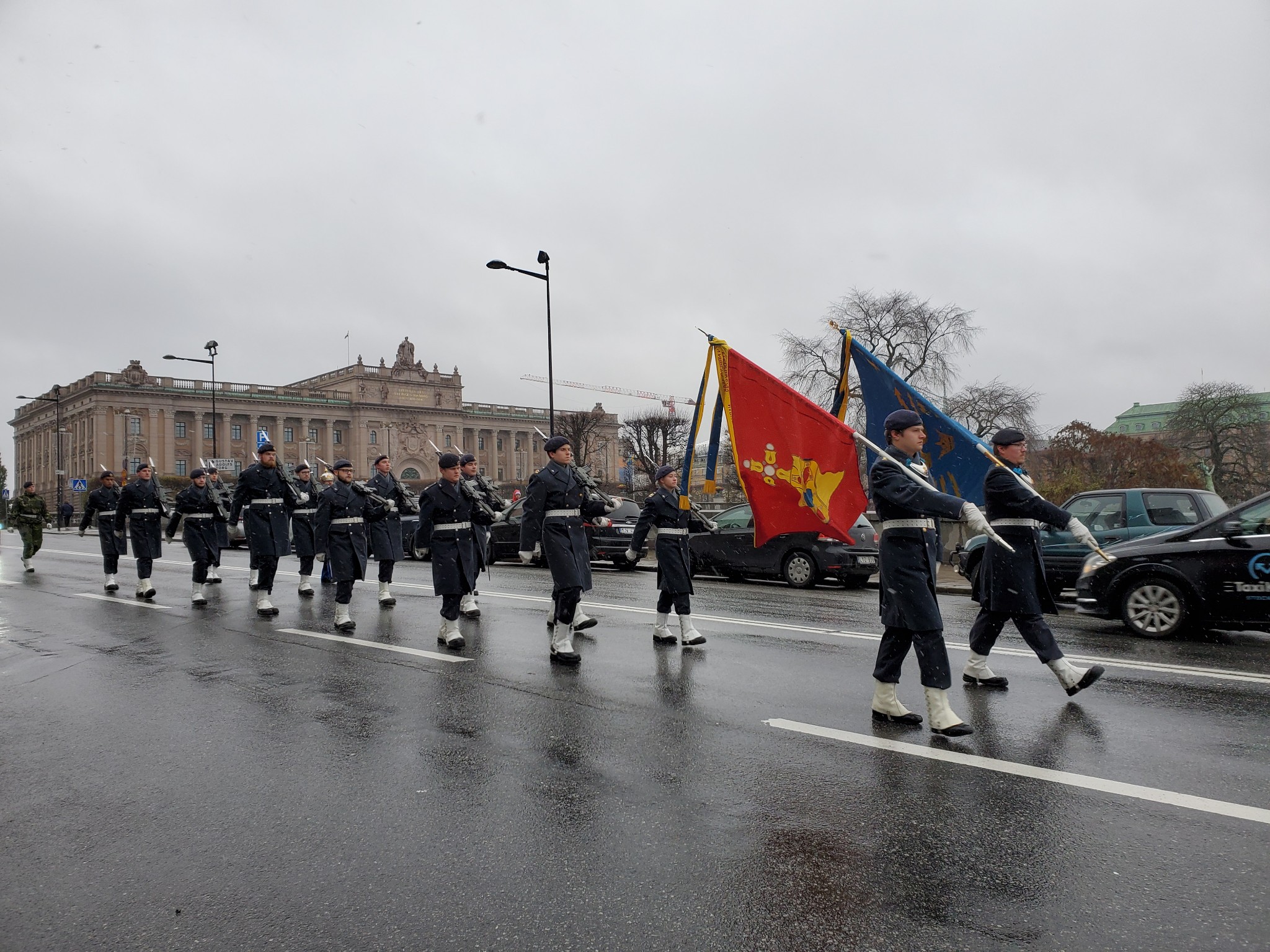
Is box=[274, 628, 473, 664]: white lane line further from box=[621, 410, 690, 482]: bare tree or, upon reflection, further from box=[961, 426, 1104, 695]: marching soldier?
box=[621, 410, 690, 482]: bare tree

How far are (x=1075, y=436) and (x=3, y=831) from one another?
4227 cm

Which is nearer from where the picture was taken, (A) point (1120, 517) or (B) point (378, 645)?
(B) point (378, 645)

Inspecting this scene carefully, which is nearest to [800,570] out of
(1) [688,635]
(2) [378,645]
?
(1) [688,635]

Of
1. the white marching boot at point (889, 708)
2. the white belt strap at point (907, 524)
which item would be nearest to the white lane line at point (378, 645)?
the white marching boot at point (889, 708)

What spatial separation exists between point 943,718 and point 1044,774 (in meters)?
0.79

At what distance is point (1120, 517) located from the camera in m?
12.7

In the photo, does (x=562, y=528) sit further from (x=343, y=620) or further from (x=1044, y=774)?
(x=1044, y=774)

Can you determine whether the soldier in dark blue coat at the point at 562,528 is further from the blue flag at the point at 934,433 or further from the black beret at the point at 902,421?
the black beret at the point at 902,421

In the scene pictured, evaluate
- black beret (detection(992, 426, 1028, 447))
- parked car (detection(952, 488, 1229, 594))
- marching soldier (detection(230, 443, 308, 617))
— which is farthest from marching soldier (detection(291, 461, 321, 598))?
black beret (detection(992, 426, 1028, 447))

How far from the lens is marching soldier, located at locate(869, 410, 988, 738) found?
5379mm

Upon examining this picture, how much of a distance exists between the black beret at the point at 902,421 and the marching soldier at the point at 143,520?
11049 mm

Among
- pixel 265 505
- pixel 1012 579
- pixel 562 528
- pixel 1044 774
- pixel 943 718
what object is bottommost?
pixel 1044 774

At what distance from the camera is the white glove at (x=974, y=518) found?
5.09m

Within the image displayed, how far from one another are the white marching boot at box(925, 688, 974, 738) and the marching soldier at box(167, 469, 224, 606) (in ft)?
34.6
